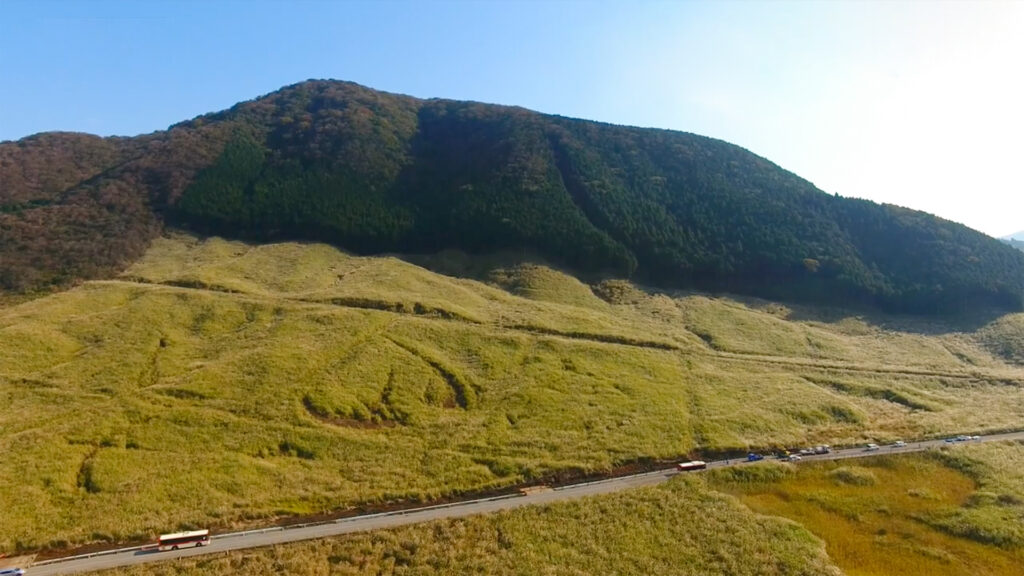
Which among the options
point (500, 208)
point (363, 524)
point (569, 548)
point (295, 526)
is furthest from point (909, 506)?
point (500, 208)

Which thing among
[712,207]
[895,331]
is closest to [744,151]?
[712,207]

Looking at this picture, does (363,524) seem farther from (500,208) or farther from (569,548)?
(500,208)

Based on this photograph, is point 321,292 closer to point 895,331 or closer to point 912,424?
point 912,424

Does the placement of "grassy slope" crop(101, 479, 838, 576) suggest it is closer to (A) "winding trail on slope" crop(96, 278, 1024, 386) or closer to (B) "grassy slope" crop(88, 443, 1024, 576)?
(B) "grassy slope" crop(88, 443, 1024, 576)

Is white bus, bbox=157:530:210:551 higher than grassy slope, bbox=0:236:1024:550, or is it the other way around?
grassy slope, bbox=0:236:1024:550

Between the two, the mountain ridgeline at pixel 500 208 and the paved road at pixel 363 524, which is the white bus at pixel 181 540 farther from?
the mountain ridgeline at pixel 500 208

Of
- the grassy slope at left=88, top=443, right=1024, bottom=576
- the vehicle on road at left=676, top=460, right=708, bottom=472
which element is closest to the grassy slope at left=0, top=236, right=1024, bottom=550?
the vehicle on road at left=676, top=460, right=708, bottom=472

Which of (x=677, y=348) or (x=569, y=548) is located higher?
(x=677, y=348)
